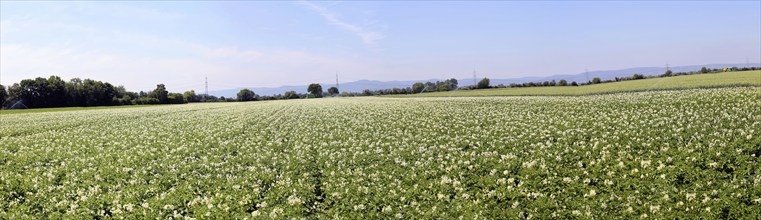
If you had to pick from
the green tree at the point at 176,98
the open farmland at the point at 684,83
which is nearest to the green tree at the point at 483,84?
the open farmland at the point at 684,83

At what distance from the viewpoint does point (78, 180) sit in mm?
12586

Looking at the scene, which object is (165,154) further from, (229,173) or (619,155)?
(619,155)

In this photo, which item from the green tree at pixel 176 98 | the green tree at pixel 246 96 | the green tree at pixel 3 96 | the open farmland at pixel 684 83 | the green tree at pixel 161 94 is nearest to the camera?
the open farmland at pixel 684 83

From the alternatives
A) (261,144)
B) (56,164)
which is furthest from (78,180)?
(261,144)

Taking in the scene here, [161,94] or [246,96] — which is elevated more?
[161,94]

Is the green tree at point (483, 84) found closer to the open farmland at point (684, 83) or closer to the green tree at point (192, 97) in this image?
the open farmland at point (684, 83)

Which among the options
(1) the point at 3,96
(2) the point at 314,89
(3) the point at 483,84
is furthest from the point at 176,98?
(3) the point at 483,84

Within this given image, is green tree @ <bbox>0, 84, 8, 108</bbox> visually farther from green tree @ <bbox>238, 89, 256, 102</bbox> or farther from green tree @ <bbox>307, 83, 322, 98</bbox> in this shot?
green tree @ <bbox>307, 83, 322, 98</bbox>

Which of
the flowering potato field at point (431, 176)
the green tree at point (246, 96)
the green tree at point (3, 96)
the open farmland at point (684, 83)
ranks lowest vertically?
the flowering potato field at point (431, 176)

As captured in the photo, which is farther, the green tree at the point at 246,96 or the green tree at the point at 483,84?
the green tree at the point at 246,96

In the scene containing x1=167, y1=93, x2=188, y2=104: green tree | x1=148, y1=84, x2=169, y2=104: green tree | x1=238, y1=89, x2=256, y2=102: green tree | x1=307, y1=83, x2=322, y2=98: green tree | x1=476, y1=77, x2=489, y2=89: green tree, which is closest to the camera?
x1=476, y1=77, x2=489, y2=89: green tree

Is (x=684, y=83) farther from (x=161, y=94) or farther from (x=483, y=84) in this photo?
(x=161, y=94)

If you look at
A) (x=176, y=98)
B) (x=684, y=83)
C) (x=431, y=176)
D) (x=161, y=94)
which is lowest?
(x=431, y=176)

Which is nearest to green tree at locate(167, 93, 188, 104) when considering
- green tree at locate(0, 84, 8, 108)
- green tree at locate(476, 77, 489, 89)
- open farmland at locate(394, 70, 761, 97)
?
green tree at locate(0, 84, 8, 108)
